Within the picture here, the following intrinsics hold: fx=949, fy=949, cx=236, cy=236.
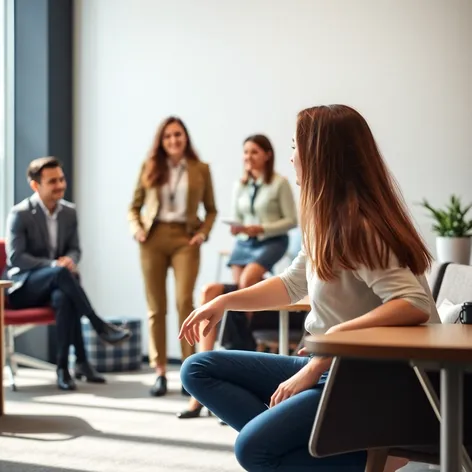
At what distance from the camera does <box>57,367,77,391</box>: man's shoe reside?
567 cm

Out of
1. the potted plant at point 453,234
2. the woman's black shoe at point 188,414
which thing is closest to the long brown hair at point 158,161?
the woman's black shoe at point 188,414

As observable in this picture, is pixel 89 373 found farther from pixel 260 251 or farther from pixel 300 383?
pixel 300 383

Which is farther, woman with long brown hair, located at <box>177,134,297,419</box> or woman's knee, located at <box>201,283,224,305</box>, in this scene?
woman with long brown hair, located at <box>177,134,297,419</box>

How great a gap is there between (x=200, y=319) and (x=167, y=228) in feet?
10.5

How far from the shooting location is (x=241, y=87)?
659 cm

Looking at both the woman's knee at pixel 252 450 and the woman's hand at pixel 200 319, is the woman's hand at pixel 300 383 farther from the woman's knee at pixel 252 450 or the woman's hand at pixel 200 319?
the woman's hand at pixel 200 319

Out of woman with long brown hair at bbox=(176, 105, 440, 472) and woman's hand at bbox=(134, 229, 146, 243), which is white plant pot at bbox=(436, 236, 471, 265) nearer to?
woman's hand at bbox=(134, 229, 146, 243)

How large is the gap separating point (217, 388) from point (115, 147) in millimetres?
4812

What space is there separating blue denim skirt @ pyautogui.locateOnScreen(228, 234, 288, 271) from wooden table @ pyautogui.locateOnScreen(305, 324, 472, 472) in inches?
136

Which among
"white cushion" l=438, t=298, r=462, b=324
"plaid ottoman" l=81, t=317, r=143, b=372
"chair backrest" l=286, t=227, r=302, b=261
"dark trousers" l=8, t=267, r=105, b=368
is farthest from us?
"plaid ottoman" l=81, t=317, r=143, b=372

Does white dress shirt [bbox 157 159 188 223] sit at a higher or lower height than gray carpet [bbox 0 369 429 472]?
higher

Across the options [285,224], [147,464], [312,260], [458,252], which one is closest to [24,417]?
[147,464]

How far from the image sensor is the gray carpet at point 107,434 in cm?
373

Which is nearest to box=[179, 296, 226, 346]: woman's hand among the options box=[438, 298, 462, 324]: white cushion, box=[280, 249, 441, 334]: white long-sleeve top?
box=[280, 249, 441, 334]: white long-sleeve top
